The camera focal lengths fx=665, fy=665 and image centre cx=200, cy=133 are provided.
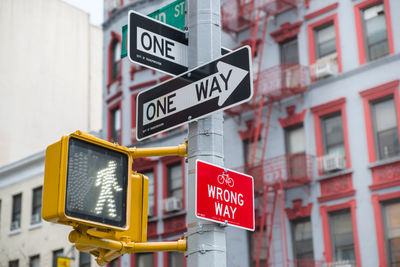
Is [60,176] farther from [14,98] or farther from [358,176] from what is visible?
[14,98]

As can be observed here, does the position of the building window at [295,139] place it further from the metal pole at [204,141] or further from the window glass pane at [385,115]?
the metal pole at [204,141]

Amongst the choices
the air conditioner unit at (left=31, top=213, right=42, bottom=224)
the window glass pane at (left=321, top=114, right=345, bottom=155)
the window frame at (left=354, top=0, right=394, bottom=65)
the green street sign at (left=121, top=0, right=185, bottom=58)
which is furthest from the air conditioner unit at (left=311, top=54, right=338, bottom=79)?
the air conditioner unit at (left=31, top=213, right=42, bottom=224)

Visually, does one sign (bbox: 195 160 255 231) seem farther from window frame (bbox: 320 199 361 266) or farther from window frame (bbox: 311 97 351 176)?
window frame (bbox: 311 97 351 176)

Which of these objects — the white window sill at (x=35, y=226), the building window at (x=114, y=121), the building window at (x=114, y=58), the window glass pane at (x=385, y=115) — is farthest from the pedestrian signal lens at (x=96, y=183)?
the white window sill at (x=35, y=226)

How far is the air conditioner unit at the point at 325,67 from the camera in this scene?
22922mm

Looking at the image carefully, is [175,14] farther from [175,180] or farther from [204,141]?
[175,180]

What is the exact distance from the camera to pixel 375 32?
2234 cm

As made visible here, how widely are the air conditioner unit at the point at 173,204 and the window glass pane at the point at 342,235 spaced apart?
23.3ft

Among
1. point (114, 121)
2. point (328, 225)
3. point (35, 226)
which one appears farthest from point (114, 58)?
point (328, 225)

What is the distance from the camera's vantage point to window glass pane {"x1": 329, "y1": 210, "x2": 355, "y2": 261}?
70.0ft

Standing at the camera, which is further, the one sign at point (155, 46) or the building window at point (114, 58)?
the building window at point (114, 58)

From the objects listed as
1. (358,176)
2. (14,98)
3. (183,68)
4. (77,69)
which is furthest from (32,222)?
(183,68)

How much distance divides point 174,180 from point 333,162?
26.8 feet

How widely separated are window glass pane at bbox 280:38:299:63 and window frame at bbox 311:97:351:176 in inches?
95.3
